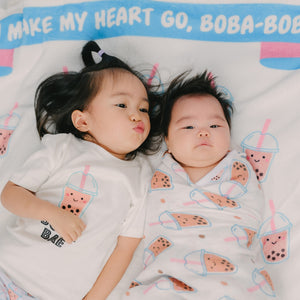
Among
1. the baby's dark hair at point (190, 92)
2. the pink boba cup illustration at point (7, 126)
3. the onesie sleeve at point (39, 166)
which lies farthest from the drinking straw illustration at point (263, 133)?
the pink boba cup illustration at point (7, 126)

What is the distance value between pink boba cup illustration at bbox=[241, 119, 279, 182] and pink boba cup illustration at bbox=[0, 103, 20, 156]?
2.98 feet

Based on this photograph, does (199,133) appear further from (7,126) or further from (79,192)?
(7,126)

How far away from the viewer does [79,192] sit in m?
1.42

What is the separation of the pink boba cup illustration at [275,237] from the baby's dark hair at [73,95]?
0.50 metres

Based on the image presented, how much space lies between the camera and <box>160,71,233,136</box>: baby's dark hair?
1.52m

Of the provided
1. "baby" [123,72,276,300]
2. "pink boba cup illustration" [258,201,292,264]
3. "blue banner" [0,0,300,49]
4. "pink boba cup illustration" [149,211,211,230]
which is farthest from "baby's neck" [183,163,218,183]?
"blue banner" [0,0,300,49]

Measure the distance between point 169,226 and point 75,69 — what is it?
75cm

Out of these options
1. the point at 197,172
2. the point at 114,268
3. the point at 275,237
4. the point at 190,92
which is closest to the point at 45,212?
the point at 114,268

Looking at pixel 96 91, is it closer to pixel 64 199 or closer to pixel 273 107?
pixel 64 199

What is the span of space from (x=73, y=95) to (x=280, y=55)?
814 millimetres

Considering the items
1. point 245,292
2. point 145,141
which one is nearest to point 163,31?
point 145,141

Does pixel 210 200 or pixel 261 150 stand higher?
pixel 261 150

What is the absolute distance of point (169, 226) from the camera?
139cm

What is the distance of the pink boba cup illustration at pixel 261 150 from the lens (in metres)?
1.49
